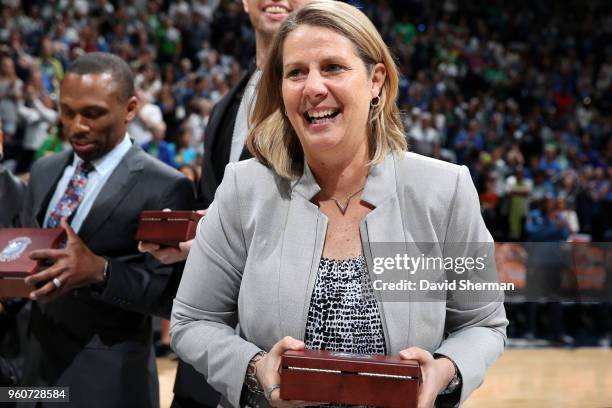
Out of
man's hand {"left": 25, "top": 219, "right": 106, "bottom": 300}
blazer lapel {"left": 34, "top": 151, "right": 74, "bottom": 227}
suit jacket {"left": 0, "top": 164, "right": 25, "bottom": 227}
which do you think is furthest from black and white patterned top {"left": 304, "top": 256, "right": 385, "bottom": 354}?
suit jacket {"left": 0, "top": 164, "right": 25, "bottom": 227}

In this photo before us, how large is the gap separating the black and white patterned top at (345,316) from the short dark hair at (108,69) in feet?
3.67

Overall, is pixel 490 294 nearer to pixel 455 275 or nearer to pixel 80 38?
pixel 455 275

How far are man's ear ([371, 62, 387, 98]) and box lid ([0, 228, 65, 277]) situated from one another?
3.18 ft

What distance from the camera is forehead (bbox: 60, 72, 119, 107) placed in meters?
2.28

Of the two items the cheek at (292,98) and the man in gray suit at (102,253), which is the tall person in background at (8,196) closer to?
the man in gray suit at (102,253)

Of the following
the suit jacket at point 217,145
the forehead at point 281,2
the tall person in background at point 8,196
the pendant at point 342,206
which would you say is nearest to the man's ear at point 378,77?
the pendant at point 342,206

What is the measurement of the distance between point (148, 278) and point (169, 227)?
273mm

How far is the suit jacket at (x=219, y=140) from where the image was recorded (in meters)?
2.24

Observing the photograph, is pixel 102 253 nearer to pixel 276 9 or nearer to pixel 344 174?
pixel 276 9

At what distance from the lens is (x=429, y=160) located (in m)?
1.58

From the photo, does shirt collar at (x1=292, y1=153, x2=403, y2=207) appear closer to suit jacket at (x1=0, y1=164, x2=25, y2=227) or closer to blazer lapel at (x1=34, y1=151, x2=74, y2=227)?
blazer lapel at (x1=34, y1=151, x2=74, y2=227)

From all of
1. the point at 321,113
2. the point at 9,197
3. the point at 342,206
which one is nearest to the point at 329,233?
the point at 342,206

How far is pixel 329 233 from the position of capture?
154 cm

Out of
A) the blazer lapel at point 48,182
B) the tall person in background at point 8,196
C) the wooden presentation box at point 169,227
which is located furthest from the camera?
the tall person in background at point 8,196
